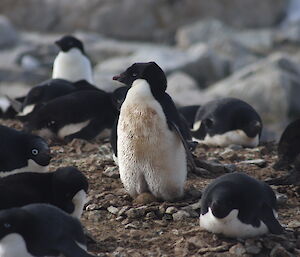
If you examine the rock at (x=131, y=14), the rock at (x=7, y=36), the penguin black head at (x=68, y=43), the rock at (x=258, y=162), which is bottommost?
the rock at (x=258, y=162)

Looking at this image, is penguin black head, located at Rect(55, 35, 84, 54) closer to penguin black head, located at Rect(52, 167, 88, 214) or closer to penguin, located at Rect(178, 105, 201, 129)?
penguin, located at Rect(178, 105, 201, 129)

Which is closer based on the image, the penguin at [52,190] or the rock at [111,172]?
the penguin at [52,190]

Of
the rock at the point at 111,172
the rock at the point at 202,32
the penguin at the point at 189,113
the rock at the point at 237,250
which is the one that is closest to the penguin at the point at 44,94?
the penguin at the point at 189,113

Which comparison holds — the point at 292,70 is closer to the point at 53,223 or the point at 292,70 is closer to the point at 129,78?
the point at 129,78

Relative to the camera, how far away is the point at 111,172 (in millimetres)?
7844

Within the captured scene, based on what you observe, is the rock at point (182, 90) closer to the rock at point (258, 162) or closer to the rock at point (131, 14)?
the rock at point (258, 162)

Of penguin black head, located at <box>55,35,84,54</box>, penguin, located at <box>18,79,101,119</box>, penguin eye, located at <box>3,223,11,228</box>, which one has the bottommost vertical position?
penguin eye, located at <box>3,223,11,228</box>

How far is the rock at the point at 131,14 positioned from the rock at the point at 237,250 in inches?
983

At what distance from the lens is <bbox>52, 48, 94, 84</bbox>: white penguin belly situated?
40.3 feet

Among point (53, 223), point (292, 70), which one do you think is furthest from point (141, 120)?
point (292, 70)

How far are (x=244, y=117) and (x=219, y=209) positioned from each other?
4.06 m

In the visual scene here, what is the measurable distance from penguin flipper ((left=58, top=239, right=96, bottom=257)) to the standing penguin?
168 cm

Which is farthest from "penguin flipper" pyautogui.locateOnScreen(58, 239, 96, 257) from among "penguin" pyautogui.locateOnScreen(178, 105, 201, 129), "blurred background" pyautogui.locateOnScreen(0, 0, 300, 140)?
"blurred background" pyautogui.locateOnScreen(0, 0, 300, 140)

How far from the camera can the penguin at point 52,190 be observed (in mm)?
6062
